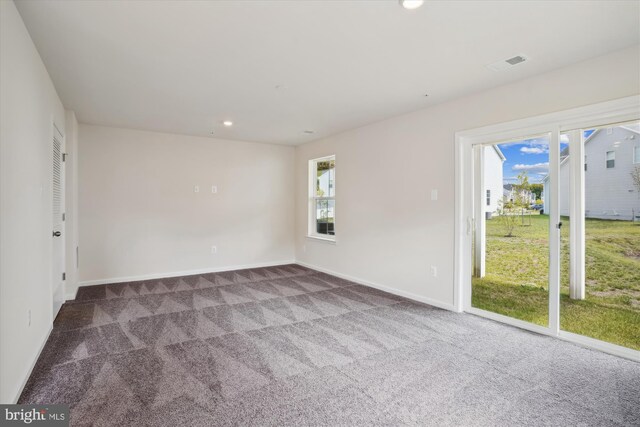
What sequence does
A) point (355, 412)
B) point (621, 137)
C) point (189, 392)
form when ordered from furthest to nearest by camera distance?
point (621, 137)
point (189, 392)
point (355, 412)

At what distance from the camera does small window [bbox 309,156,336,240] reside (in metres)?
5.95

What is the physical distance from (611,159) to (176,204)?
18.3ft

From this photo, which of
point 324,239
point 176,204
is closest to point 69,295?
point 176,204

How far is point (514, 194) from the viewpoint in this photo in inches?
134

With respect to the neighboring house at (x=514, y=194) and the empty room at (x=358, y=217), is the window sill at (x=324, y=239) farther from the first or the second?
the neighboring house at (x=514, y=194)

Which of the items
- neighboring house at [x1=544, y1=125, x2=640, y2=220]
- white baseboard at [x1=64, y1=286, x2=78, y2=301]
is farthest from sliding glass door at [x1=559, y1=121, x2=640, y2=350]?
white baseboard at [x1=64, y1=286, x2=78, y2=301]

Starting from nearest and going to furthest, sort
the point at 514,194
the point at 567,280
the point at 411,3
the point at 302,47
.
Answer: the point at 411,3
the point at 302,47
the point at 567,280
the point at 514,194

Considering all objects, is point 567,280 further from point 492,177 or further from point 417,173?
point 417,173

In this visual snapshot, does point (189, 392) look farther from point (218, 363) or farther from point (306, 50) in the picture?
point (306, 50)

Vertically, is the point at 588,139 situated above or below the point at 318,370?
above

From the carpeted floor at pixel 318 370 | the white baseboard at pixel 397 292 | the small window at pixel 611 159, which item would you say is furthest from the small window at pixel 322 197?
the small window at pixel 611 159

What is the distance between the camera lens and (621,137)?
8.74ft

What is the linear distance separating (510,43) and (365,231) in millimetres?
3040

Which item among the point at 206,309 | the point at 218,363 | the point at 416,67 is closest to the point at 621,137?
the point at 416,67
